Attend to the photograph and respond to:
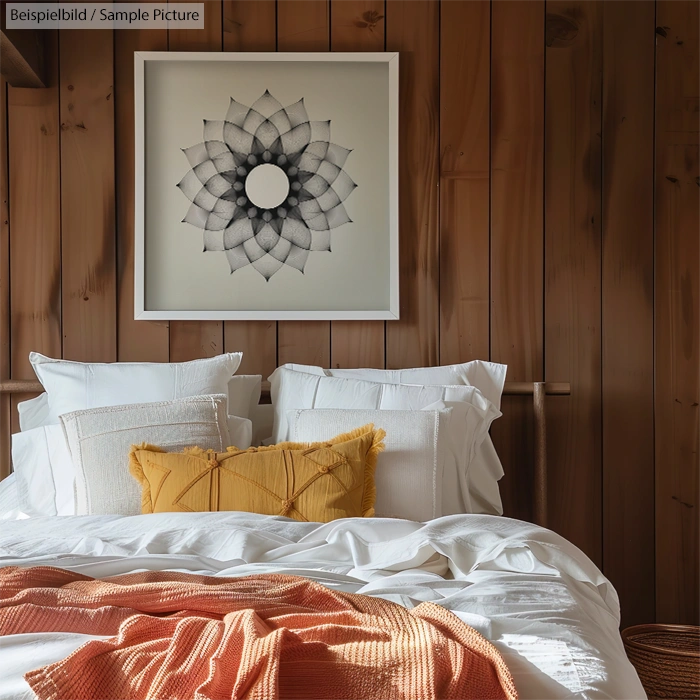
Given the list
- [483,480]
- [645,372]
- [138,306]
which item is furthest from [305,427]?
[645,372]

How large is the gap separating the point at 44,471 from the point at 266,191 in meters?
1.04

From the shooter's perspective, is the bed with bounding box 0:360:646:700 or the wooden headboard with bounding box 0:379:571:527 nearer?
the bed with bounding box 0:360:646:700

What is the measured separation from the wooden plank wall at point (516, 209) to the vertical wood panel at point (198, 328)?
0.03 ft

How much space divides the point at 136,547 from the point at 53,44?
5.51 ft

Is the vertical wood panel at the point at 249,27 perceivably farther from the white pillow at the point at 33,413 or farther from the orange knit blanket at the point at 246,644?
the orange knit blanket at the point at 246,644

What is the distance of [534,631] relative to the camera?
98 cm

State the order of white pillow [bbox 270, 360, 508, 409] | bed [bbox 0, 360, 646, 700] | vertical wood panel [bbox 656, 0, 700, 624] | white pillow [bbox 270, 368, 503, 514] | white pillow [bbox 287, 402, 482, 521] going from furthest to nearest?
vertical wood panel [bbox 656, 0, 700, 624], white pillow [bbox 270, 360, 508, 409], white pillow [bbox 270, 368, 503, 514], white pillow [bbox 287, 402, 482, 521], bed [bbox 0, 360, 646, 700]

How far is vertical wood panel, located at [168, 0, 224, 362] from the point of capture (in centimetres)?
227

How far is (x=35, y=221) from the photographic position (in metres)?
2.28

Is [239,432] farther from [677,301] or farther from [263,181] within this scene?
[677,301]

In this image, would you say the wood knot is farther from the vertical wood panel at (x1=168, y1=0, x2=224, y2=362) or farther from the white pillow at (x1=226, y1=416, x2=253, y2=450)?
the white pillow at (x1=226, y1=416, x2=253, y2=450)

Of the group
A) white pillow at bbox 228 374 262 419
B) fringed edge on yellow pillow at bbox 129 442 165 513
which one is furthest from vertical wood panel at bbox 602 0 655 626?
fringed edge on yellow pillow at bbox 129 442 165 513

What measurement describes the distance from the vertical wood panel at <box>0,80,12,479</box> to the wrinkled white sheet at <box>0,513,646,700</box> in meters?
0.76

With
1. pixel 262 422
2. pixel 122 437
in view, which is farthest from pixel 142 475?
pixel 262 422
